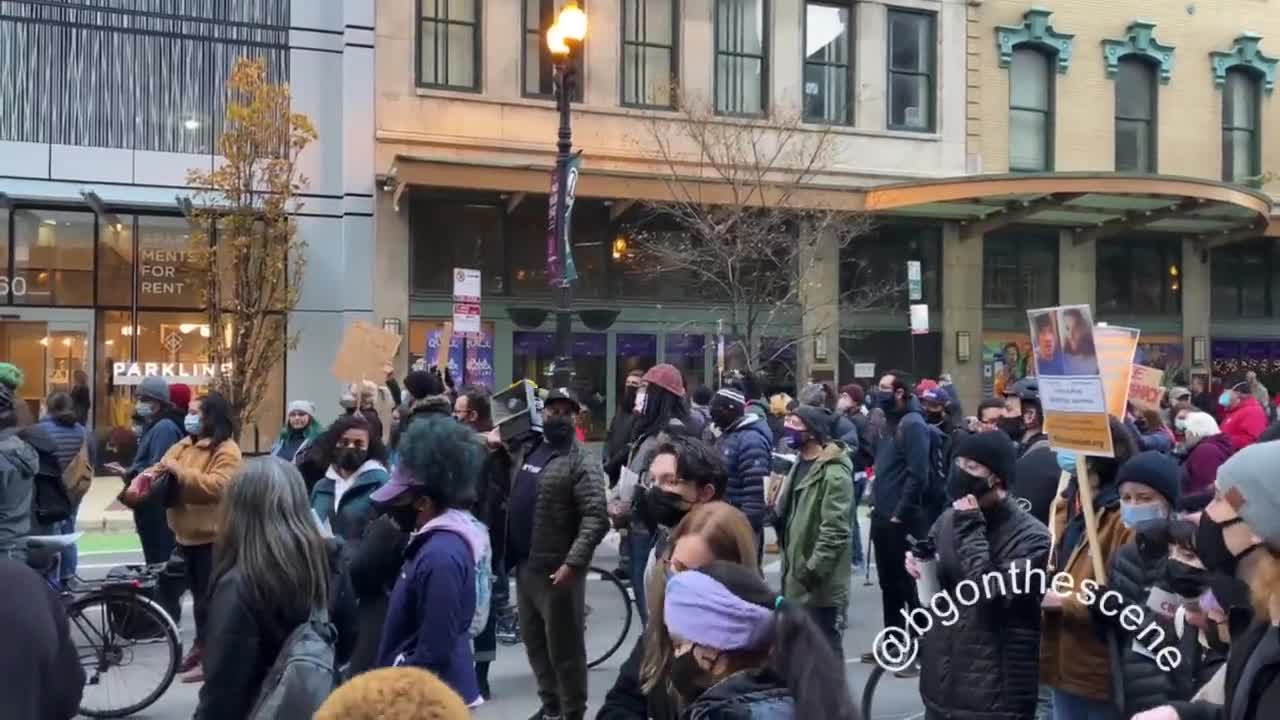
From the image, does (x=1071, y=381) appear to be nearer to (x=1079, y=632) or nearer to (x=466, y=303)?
(x=1079, y=632)

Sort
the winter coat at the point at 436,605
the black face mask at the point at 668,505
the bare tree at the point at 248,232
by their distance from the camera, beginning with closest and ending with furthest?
the winter coat at the point at 436,605 < the black face mask at the point at 668,505 < the bare tree at the point at 248,232

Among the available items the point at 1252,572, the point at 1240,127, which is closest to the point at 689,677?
the point at 1252,572

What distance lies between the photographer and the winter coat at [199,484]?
7883 millimetres

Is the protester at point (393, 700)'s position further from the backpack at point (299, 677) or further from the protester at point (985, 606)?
the protester at point (985, 606)

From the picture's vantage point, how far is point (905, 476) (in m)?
9.25

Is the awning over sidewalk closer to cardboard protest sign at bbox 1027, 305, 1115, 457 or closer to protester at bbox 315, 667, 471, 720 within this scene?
cardboard protest sign at bbox 1027, 305, 1115, 457

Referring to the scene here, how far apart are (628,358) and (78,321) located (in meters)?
9.75

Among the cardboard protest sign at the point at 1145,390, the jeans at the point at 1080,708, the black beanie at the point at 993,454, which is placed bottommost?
the jeans at the point at 1080,708

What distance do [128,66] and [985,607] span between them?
19.6 meters

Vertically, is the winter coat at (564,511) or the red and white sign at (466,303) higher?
the red and white sign at (466,303)

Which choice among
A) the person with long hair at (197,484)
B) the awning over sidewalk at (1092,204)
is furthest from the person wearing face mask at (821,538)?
the awning over sidewalk at (1092,204)

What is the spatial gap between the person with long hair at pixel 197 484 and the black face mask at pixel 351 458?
1.12m

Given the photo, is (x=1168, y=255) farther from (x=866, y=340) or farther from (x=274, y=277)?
(x=274, y=277)

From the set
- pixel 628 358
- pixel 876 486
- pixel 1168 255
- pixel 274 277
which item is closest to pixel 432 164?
pixel 274 277
